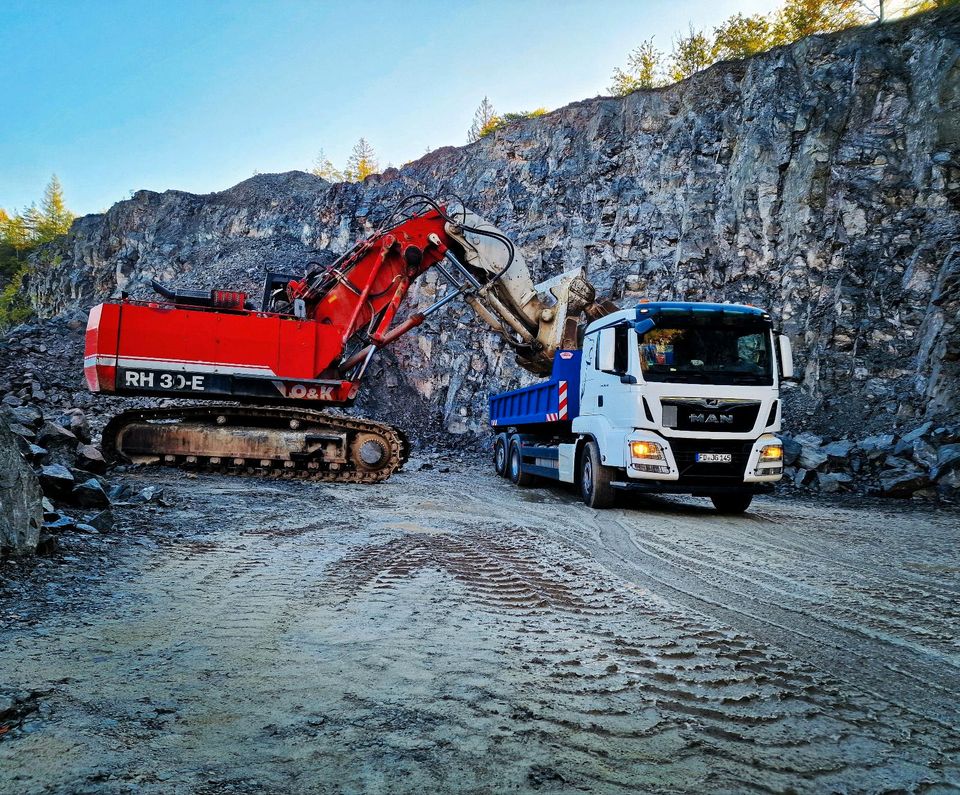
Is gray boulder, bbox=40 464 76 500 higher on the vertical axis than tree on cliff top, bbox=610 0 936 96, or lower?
lower

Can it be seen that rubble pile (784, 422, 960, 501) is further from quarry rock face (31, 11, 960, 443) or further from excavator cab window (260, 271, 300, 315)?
excavator cab window (260, 271, 300, 315)

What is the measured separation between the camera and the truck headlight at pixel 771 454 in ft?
27.6

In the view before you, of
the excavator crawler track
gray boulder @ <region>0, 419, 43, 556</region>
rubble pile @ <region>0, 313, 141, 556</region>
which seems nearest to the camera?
gray boulder @ <region>0, 419, 43, 556</region>

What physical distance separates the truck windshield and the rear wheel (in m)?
4.59

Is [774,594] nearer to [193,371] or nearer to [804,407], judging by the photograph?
[193,371]

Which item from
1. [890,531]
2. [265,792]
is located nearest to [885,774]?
[265,792]

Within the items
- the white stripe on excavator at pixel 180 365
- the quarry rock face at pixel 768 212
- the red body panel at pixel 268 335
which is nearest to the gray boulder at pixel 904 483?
the quarry rock face at pixel 768 212

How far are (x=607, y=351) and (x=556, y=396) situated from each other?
7.02 ft

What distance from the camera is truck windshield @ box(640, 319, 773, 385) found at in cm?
854

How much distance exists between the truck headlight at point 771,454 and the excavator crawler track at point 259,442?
18.8 feet

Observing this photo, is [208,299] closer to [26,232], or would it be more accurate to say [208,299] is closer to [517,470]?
[517,470]

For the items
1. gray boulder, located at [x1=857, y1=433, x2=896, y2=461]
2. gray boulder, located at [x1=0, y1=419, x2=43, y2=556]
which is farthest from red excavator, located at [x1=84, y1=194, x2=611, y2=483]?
gray boulder, located at [x1=0, y1=419, x2=43, y2=556]

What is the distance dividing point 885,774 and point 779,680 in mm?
793

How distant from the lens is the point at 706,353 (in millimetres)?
8680
